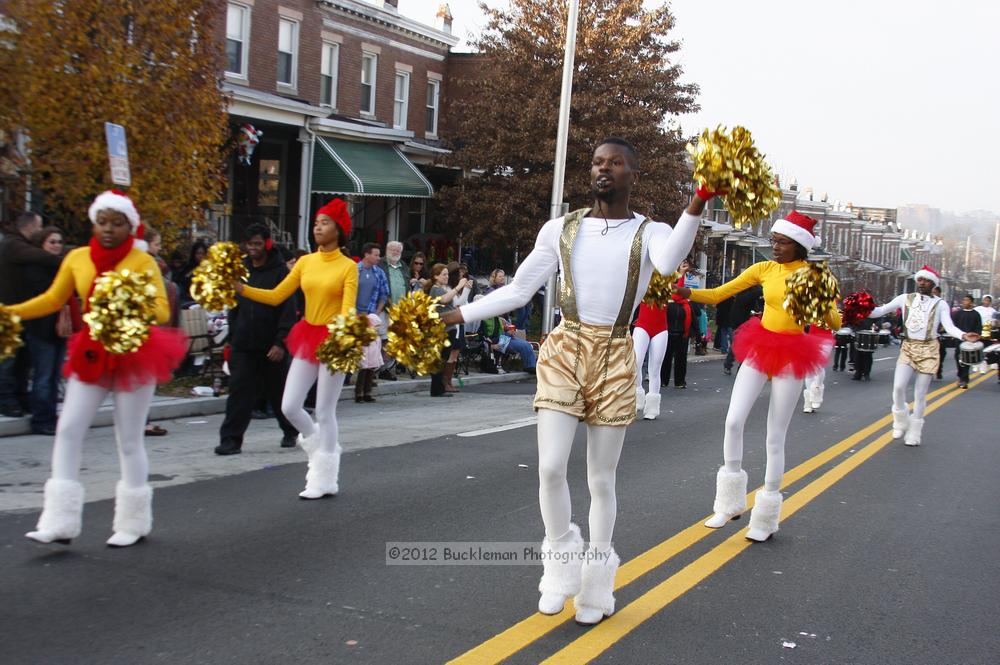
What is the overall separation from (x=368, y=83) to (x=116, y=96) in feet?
55.8

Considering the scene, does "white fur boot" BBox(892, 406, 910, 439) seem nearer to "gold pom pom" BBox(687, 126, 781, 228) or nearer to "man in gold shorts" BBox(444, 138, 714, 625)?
"gold pom pom" BBox(687, 126, 781, 228)

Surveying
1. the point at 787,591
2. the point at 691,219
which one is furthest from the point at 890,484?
the point at 691,219

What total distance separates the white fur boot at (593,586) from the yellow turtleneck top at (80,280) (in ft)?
9.02

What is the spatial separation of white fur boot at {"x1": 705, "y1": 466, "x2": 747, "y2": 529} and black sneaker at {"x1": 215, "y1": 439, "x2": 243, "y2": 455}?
4332mm

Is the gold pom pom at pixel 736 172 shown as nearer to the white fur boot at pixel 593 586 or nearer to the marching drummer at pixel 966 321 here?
the white fur boot at pixel 593 586

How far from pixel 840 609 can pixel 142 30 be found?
12.8 meters

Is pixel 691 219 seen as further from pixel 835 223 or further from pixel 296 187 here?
pixel 835 223

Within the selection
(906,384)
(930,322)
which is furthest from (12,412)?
(930,322)

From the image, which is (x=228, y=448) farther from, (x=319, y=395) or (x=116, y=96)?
(x=116, y=96)

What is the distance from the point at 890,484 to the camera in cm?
904

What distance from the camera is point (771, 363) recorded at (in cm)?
671

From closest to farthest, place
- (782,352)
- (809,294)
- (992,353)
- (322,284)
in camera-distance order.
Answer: (809,294) → (782,352) → (322,284) → (992,353)

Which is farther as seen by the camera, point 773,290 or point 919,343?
point 919,343

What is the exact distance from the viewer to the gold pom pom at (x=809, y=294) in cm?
625
